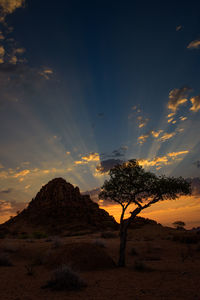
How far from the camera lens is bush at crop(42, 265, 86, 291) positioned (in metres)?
9.29

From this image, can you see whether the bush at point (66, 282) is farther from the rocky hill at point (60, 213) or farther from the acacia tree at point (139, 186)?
the rocky hill at point (60, 213)

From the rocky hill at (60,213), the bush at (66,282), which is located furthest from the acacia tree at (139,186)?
the rocky hill at (60,213)

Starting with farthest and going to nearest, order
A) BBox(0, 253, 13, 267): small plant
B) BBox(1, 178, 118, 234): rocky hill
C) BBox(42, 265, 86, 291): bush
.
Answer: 1. BBox(1, 178, 118, 234): rocky hill
2. BBox(0, 253, 13, 267): small plant
3. BBox(42, 265, 86, 291): bush

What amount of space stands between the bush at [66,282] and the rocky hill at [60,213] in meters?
47.0

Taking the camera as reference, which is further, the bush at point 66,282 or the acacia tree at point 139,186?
the acacia tree at point 139,186

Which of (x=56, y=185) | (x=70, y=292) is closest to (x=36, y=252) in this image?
(x=70, y=292)

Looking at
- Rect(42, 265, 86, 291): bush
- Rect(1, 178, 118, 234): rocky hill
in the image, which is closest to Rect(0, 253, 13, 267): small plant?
Rect(42, 265, 86, 291): bush

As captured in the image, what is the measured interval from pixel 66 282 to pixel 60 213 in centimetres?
6055

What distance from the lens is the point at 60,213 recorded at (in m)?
67.2

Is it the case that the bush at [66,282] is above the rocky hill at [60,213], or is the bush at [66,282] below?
below

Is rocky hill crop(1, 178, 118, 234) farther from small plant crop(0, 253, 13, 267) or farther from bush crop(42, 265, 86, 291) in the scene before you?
bush crop(42, 265, 86, 291)

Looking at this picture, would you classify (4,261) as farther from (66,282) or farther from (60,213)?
(60,213)

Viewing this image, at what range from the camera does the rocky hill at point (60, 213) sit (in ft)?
194

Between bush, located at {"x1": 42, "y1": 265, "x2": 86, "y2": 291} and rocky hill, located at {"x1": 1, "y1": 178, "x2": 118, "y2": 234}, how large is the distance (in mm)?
47037
